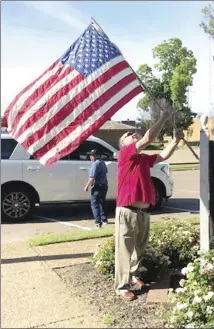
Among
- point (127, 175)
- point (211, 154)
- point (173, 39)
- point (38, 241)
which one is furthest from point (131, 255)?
point (173, 39)

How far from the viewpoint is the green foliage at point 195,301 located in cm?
389

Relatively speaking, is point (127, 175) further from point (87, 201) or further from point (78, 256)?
point (87, 201)

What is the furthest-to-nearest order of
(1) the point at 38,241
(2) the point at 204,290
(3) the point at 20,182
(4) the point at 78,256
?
(3) the point at 20,182 → (1) the point at 38,241 → (4) the point at 78,256 → (2) the point at 204,290

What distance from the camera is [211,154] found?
17.4 ft

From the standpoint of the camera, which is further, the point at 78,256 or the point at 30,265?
the point at 78,256

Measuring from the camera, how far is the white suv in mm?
9898

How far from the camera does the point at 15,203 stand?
9.93 meters

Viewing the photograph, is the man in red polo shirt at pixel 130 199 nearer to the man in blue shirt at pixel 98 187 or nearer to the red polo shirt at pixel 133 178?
the red polo shirt at pixel 133 178

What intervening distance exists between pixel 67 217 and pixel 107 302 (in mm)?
6059

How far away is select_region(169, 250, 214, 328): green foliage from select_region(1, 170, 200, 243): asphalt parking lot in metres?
4.57

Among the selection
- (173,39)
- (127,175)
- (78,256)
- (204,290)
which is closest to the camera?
(204,290)

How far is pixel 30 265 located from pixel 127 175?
219cm

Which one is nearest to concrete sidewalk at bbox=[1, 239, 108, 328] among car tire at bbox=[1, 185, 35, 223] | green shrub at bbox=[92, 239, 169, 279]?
green shrub at bbox=[92, 239, 169, 279]

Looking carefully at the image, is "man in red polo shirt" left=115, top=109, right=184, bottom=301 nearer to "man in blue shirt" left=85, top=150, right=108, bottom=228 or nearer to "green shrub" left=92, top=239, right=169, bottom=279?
"green shrub" left=92, top=239, right=169, bottom=279
